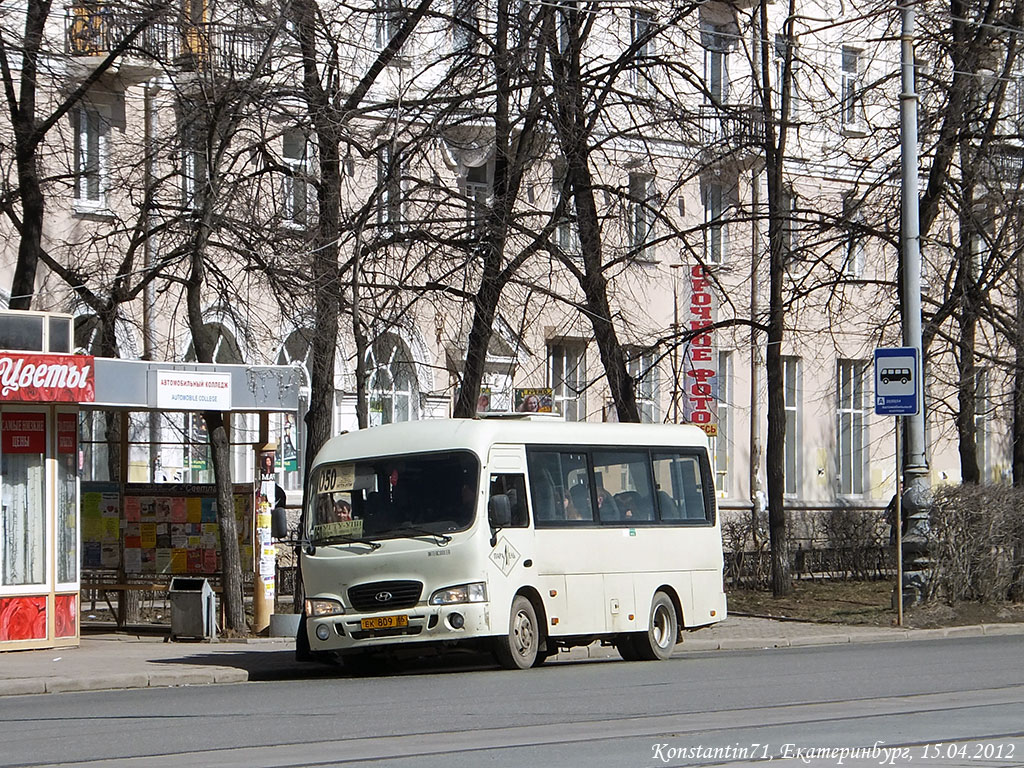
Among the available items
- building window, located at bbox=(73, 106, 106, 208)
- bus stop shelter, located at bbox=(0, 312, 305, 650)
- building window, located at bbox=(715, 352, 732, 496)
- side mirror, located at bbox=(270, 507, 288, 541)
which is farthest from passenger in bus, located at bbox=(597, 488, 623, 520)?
building window, located at bbox=(715, 352, 732, 496)

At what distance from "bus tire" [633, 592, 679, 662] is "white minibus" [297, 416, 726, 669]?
0.02m

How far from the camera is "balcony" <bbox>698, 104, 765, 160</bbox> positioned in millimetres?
24891

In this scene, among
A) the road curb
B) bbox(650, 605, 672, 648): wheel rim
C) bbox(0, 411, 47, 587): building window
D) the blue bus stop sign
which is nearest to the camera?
the road curb

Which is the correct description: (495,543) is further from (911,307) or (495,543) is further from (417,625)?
(911,307)

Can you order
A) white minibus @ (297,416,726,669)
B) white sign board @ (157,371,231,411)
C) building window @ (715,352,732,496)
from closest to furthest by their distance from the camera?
1. white minibus @ (297,416,726,669)
2. white sign board @ (157,371,231,411)
3. building window @ (715,352,732,496)

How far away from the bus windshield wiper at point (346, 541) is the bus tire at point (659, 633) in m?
3.68

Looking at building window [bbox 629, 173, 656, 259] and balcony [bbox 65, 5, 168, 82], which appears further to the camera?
building window [bbox 629, 173, 656, 259]

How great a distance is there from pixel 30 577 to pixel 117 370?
274cm

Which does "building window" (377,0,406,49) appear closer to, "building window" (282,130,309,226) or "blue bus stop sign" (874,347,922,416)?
"building window" (282,130,309,226)

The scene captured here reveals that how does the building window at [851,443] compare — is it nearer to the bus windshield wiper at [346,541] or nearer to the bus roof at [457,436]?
the bus roof at [457,436]

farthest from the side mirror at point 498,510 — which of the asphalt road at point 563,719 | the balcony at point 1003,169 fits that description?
the balcony at point 1003,169

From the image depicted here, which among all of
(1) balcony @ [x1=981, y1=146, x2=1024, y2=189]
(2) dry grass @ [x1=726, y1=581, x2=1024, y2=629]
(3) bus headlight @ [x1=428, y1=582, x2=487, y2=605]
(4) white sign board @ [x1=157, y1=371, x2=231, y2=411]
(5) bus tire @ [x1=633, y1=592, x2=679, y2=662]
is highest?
(1) balcony @ [x1=981, y1=146, x2=1024, y2=189]

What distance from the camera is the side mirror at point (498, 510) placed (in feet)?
56.7

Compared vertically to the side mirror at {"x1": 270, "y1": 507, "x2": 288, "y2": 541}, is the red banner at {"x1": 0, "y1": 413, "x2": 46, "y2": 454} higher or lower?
higher
